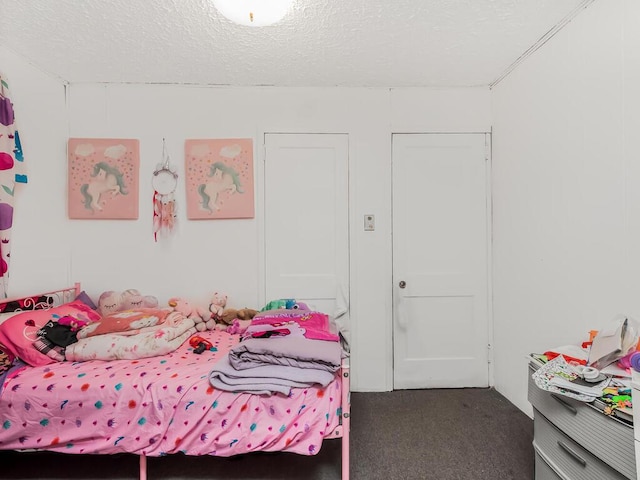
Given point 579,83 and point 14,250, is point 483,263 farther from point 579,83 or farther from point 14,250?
point 14,250

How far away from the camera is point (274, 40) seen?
2.02m

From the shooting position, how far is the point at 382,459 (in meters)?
1.84

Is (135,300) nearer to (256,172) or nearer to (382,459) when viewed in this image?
(256,172)

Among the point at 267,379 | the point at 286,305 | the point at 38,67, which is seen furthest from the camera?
the point at 286,305

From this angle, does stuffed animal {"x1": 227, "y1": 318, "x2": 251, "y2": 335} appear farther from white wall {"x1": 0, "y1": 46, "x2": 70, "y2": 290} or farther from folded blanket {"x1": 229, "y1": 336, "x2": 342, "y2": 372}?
white wall {"x1": 0, "y1": 46, "x2": 70, "y2": 290}

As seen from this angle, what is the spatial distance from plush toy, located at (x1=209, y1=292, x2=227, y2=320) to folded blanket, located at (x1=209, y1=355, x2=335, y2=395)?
864 mm

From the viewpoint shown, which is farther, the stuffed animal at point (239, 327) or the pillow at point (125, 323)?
the stuffed animal at point (239, 327)

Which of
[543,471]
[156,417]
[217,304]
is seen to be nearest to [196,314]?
[217,304]

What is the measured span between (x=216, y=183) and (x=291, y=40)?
1.20m

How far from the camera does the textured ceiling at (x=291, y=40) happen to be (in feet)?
5.68

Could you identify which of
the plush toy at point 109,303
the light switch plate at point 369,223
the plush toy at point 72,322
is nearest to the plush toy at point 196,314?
the plush toy at point 109,303

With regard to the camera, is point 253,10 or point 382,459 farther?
point 382,459

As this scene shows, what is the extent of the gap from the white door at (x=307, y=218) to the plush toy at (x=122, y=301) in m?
0.96

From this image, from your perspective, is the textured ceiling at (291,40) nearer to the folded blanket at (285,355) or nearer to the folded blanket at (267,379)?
the folded blanket at (285,355)
